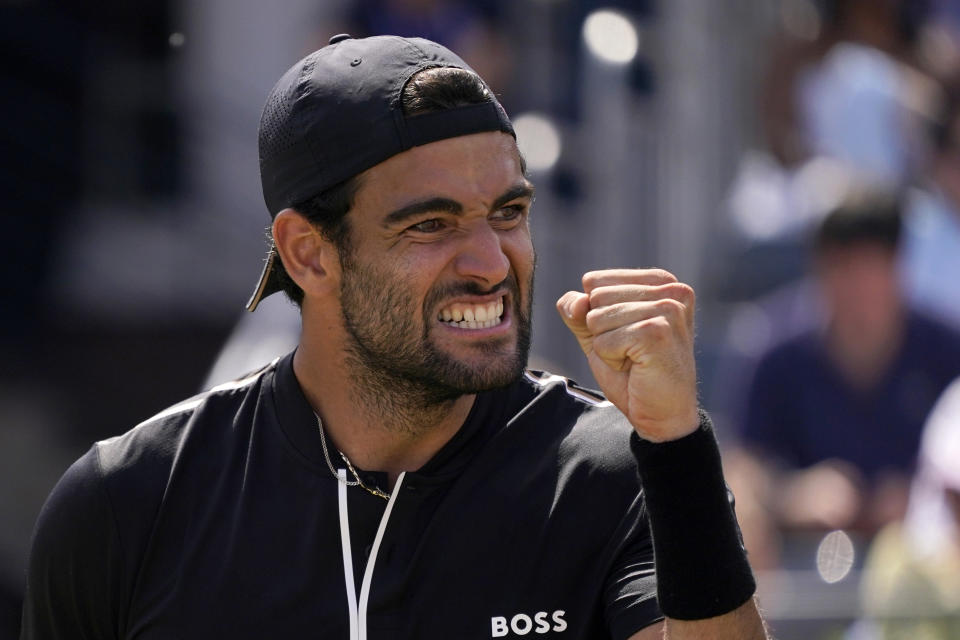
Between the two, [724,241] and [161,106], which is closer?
[724,241]

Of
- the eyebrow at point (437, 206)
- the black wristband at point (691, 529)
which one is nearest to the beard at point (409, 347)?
the eyebrow at point (437, 206)

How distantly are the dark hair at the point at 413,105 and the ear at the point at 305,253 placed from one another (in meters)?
0.02

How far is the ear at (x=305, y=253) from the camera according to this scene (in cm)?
288

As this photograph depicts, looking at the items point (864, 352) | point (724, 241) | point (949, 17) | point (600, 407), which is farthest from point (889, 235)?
point (600, 407)

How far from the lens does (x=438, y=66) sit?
2.79 metres

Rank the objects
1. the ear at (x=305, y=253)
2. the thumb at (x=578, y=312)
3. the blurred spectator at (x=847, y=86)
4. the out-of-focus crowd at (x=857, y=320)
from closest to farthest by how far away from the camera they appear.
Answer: the thumb at (x=578, y=312)
the ear at (x=305, y=253)
the out-of-focus crowd at (x=857, y=320)
the blurred spectator at (x=847, y=86)

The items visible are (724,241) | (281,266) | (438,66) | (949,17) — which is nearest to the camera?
(438,66)

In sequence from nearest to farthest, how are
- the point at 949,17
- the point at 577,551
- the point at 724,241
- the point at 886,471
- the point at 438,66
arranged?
the point at 577,551 < the point at 438,66 < the point at 886,471 < the point at 724,241 < the point at 949,17

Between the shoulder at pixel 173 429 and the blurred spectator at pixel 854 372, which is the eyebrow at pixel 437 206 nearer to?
the shoulder at pixel 173 429

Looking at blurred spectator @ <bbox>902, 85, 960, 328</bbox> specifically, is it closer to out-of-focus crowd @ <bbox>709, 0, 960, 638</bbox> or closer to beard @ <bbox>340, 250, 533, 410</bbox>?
out-of-focus crowd @ <bbox>709, 0, 960, 638</bbox>

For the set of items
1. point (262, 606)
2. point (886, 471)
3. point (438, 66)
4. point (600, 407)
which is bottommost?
point (886, 471)

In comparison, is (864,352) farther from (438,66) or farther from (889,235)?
(438,66)

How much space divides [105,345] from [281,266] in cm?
469

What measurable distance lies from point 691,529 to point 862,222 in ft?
12.7
